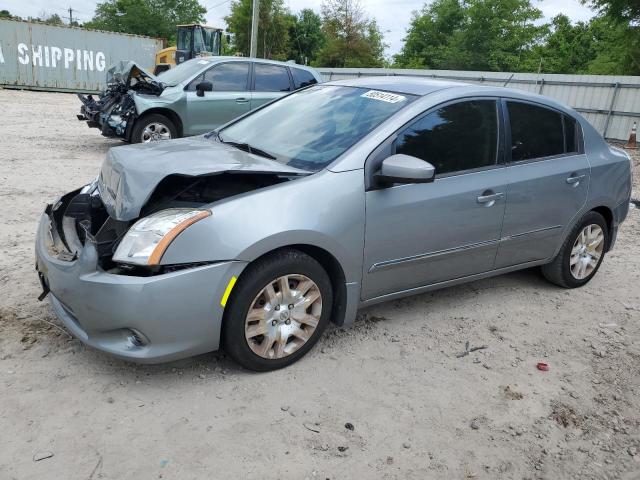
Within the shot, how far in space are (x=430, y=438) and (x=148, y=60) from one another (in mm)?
28057

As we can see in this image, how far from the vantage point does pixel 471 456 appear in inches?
101

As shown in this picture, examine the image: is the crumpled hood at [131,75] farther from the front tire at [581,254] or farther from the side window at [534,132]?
the front tire at [581,254]

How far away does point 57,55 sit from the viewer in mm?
23719

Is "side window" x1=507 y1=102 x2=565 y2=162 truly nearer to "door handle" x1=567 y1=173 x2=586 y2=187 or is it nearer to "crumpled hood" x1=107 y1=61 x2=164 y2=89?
"door handle" x1=567 y1=173 x2=586 y2=187

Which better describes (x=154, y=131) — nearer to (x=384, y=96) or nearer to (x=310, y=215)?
(x=384, y=96)

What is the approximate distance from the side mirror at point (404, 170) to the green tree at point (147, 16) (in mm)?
72194

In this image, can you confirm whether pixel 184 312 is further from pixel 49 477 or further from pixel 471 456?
pixel 471 456

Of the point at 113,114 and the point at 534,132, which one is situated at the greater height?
the point at 534,132

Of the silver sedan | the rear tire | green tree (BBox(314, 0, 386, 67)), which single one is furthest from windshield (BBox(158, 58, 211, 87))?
green tree (BBox(314, 0, 386, 67))

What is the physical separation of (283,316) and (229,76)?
747 cm

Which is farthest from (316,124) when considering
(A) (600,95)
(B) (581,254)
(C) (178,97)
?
(A) (600,95)

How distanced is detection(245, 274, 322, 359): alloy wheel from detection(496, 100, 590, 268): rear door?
1586mm

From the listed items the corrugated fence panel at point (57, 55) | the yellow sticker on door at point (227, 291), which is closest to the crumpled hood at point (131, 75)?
the yellow sticker on door at point (227, 291)

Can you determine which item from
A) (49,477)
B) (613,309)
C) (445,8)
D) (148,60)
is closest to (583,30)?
(445,8)
